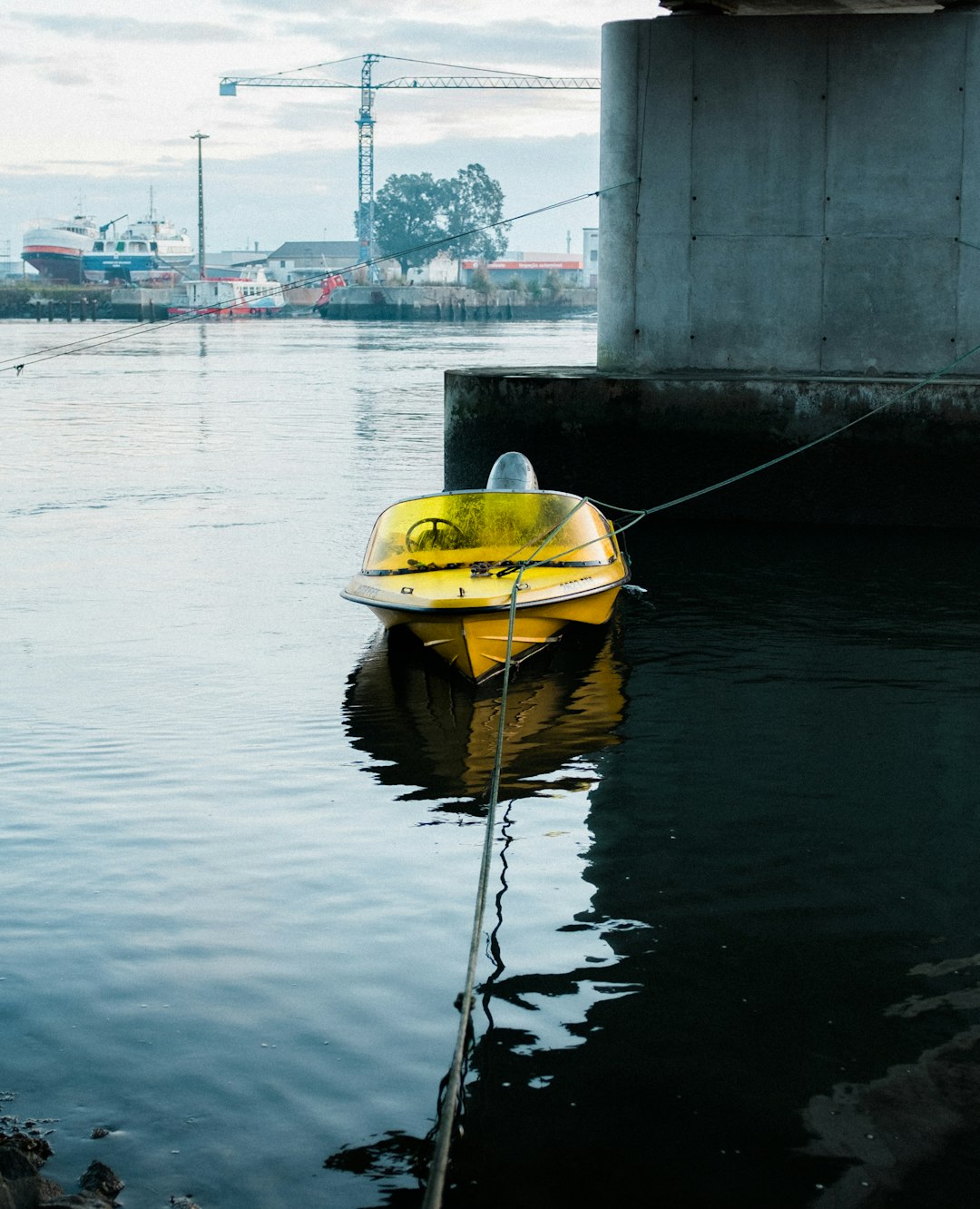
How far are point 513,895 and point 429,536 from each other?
6.04 metres

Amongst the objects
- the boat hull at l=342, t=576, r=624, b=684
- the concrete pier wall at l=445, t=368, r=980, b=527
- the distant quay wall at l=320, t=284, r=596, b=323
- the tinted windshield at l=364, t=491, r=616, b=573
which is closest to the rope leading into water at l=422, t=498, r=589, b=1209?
the boat hull at l=342, t=576, r=624, b=684

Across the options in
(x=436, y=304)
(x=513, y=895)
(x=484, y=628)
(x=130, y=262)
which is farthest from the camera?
(x=130, y=262)

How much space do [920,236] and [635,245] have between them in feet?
10.7

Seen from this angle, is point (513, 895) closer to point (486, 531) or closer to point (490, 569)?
point (490, 569)

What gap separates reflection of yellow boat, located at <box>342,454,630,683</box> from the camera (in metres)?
11.7

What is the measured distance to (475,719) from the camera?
36.4 feet

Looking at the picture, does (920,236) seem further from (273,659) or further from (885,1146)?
(885,1146)

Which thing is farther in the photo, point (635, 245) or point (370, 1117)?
point (635, 245)

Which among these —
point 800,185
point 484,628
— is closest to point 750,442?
point 800,185

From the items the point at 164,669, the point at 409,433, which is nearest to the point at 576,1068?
the point at 164,669

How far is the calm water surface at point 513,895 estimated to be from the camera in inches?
203

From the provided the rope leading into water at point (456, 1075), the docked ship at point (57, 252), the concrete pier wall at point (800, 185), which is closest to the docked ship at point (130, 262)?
the docked ship at point (57, 252)

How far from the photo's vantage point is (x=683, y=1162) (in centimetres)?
500

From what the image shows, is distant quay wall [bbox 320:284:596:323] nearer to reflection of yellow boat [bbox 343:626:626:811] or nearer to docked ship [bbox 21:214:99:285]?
docked ship [bbox 21:214:99:285]
